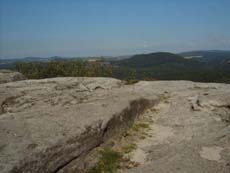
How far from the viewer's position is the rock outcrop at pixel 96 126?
803cm

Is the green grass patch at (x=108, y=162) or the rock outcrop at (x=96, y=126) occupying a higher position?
the rock outcrop at (x=96, y=126)

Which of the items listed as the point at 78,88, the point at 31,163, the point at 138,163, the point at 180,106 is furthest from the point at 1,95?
the point at 180,106

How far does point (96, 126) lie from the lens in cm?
1021

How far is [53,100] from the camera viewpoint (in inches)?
572

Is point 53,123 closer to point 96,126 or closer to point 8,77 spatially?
point 96,126

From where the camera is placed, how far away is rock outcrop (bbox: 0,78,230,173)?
803 cm

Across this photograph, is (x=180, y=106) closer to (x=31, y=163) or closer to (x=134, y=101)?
(x=134, y=101)

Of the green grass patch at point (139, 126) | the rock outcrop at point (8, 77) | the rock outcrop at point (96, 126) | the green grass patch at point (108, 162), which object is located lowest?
the green grass patch at point (108, 162)

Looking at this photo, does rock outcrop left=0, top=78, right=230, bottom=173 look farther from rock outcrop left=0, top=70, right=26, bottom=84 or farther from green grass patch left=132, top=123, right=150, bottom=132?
A: rock outcrop left=0, top=70, right=26, bottom=84

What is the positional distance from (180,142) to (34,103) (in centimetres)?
795

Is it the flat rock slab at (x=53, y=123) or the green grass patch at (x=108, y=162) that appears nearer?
the flat rock slab at (x=53, y=123)

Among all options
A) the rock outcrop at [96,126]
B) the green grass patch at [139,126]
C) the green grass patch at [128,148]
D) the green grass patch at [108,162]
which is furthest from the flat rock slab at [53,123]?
the green grass patch at [128,148]

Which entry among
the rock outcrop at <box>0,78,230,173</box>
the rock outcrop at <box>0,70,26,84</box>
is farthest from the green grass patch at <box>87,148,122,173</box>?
the rock outcrop at <box>0,70,26,84</box>

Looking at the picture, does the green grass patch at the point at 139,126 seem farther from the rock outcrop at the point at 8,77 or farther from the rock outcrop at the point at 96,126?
the rock outcrop at the point at 8,77
